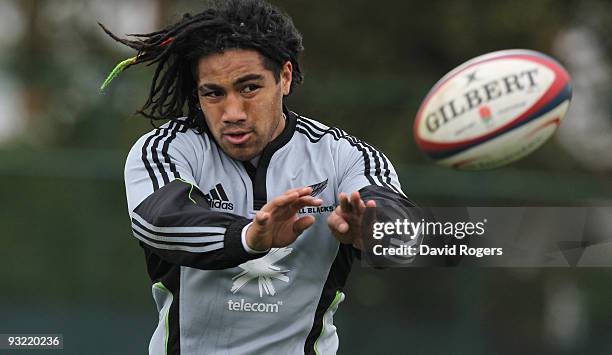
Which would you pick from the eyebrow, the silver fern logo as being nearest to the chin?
the eyebrow

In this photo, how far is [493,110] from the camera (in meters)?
4.21

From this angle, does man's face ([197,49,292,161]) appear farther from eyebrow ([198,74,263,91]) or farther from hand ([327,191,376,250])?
hand ([327,191,376,250])

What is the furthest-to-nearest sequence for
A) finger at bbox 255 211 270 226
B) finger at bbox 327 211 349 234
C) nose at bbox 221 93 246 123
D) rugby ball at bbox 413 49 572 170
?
rugby ball at bbox 413 49 572 170, nose at bbox 221 93 246 123, finger at bbox 327 211 349 234, finger at bbox 255 211 270 226

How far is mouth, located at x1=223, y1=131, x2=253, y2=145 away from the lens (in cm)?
402

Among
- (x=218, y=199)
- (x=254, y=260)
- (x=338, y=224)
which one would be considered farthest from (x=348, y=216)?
(x=218, y=199)

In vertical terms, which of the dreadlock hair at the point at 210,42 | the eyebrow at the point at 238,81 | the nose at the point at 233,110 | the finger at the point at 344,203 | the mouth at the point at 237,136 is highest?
the dreadlock hair at the point at 210,42

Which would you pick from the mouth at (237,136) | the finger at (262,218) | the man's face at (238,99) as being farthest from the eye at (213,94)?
the finger at (262,218)

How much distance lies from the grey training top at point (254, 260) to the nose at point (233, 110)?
0.18 m

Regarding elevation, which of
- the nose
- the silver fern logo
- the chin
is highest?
the nose

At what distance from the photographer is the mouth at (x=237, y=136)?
4020 mm

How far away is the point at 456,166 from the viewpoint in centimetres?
432

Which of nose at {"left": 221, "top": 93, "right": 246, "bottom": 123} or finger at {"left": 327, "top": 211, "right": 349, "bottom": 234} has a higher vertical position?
nose at {"left": 221, "top": 93, "right": 246, "bottom": 123}

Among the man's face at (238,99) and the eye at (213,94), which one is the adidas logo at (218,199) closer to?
the man's face at (238,99)

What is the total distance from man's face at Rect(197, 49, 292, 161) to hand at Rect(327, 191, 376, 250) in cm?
59
